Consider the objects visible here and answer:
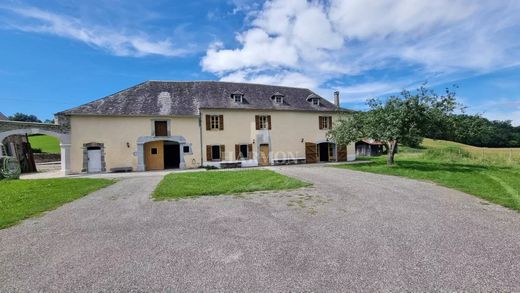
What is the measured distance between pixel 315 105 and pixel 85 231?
69.8ft

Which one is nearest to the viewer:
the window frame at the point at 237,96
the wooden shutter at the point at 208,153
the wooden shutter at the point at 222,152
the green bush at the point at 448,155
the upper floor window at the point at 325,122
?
the wooden shutter at the point at 208,153

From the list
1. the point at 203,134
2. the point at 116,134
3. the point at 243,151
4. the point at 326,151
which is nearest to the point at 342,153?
the point at 326,151

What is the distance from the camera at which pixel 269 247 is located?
394 centimetres

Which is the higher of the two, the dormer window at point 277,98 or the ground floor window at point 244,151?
the dormer window at point 277,98

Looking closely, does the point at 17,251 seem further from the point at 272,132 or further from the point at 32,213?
the point at 272,132

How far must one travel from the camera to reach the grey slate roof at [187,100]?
1880cm

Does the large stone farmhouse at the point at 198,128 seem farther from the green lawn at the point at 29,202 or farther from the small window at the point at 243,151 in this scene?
the green lawn at the point at 29,202

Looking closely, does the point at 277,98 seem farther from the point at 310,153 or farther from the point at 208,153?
the point at 208,153

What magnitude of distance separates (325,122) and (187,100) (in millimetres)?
11850

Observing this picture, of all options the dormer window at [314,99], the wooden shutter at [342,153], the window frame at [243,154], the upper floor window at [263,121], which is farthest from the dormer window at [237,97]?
the wooden shutter at [342,153]

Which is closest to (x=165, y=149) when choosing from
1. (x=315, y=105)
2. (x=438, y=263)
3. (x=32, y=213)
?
(x=315, y=105)

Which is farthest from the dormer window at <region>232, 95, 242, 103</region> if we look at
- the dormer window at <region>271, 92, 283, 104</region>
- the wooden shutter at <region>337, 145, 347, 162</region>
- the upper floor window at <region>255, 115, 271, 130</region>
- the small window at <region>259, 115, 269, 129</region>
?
the wooden shutter at <region>337, 145, 347, 162</region>

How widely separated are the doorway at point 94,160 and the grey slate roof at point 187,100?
8.23 ft

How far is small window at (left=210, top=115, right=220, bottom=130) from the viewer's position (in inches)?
792
